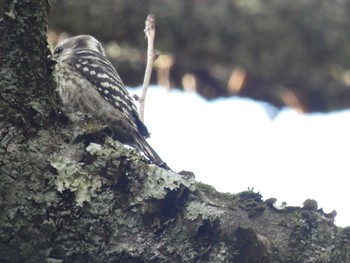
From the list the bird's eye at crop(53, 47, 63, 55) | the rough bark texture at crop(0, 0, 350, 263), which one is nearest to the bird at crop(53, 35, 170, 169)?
the bird's eye at crop(53, 47, 63, 55)

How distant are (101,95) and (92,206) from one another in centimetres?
246

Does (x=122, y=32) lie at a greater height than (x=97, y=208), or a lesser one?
greater

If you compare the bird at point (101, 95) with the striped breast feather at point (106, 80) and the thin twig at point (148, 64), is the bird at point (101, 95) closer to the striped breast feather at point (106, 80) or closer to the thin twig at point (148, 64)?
the striped breast feather at point (106, 80)

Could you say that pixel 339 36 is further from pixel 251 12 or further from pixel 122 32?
pixel 122 32

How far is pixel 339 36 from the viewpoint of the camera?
5.32 metres

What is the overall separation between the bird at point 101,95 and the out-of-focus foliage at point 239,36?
340 mm

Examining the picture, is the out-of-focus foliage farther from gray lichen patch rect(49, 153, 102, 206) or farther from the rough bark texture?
gray lichen patch rect(49, 153, 102, 206)

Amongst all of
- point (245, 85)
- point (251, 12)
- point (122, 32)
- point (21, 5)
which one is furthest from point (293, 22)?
point (21, 5)

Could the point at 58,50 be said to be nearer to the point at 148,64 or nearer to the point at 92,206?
the point at 148,64

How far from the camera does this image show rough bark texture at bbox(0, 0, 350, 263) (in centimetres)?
245

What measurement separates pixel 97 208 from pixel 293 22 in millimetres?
3101

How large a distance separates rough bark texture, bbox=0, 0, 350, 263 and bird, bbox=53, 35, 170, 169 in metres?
1.94

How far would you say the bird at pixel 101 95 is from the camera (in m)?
4.76

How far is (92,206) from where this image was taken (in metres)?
2.53
